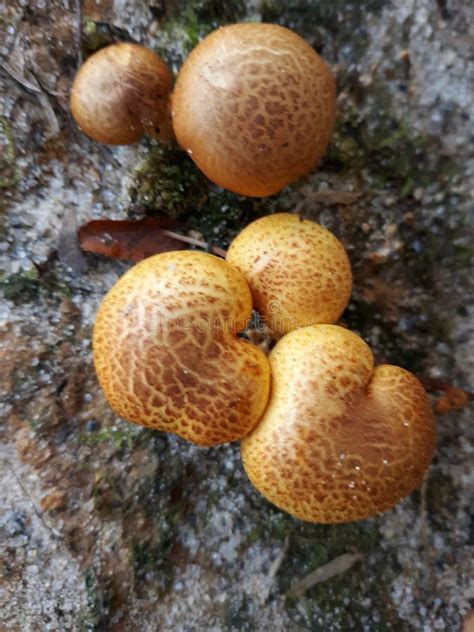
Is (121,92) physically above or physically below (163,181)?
above

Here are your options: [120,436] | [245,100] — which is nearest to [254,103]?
[245,100]

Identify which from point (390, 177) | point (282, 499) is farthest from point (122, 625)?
point (390, 177)

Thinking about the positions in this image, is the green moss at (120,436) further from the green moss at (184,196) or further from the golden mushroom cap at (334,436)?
the green moss at (184,196)

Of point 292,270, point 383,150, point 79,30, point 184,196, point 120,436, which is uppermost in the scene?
point 79,30

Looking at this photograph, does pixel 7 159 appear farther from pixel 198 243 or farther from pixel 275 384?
pixel 275 384

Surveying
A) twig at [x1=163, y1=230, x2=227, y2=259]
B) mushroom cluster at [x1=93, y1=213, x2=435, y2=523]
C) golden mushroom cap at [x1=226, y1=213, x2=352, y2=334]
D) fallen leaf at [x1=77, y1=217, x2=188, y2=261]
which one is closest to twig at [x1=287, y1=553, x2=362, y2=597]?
mushroom cluster at [x1=93, y1=213, x2=435, y2=523]

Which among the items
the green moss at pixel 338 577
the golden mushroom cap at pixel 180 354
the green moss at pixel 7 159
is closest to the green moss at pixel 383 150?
the golden mushroom cap at pixel 180 354
